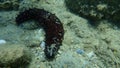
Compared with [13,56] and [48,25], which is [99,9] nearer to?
[48,25]

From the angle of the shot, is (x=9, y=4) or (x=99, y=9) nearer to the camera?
(x=99, y=9)

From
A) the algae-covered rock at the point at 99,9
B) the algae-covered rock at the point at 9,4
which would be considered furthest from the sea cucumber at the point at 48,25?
the algae-covered rock at the point at 99,9

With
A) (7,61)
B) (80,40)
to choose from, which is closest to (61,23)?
(80,40)

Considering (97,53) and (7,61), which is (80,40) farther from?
(7,61)

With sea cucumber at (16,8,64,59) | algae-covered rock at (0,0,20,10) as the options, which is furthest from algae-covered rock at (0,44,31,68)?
algae-covered rock at (0,0,20,10)

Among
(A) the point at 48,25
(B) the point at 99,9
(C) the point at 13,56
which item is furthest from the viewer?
(B) the point at 99,9

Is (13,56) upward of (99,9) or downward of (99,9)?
downward

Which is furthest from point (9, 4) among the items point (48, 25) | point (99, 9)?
point (99, 9)

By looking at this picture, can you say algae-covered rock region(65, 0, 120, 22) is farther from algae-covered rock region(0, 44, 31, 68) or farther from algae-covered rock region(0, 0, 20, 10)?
algae-covered rock region(0, 44, 31, 68)
